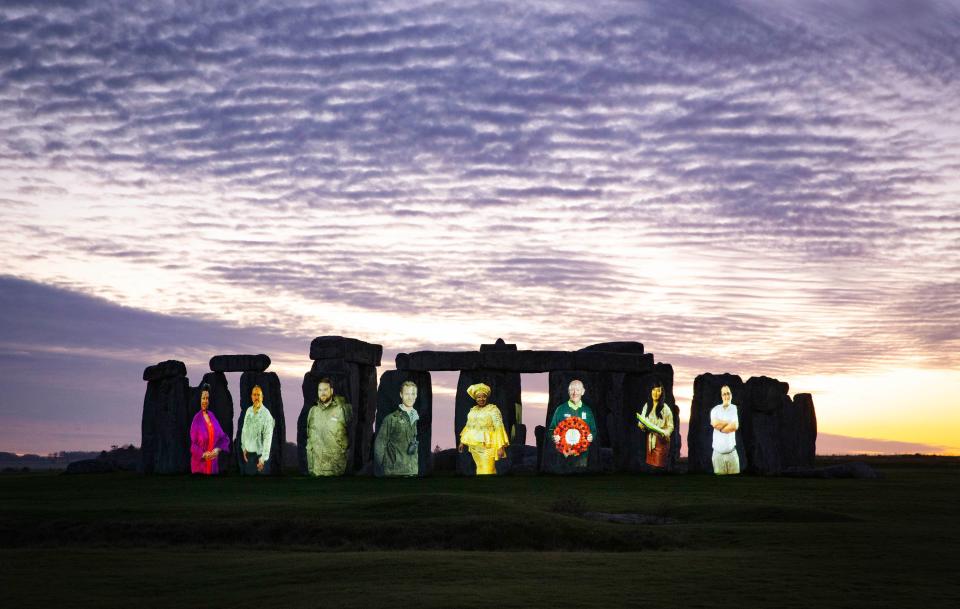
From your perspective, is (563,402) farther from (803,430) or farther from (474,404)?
(803,430)

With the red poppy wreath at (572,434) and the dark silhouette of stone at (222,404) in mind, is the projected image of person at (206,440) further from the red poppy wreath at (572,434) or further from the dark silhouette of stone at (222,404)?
the red poppy wreath at (572,434)

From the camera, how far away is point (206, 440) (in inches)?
1641

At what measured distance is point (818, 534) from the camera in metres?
21.1

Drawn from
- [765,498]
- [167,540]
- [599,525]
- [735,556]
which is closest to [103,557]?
[167,540]

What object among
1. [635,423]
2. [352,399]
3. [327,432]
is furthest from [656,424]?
[327,432]

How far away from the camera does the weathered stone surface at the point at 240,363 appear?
4125 centimetres

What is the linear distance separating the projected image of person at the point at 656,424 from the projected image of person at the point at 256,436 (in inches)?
536

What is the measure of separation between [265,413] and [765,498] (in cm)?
1892

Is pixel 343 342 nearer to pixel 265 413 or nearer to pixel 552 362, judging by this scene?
pixel 265 413

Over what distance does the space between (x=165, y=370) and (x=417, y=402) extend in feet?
36.4

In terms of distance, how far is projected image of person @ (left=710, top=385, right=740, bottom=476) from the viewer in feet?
132

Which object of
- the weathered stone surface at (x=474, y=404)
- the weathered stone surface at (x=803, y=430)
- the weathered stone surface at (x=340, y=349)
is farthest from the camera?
the weathered stone surface at (x=803, y=430)

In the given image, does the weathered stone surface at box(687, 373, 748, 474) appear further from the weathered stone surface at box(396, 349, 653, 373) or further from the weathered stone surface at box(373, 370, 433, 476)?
the weathered stone surface at box(373, 370, 433, 476)

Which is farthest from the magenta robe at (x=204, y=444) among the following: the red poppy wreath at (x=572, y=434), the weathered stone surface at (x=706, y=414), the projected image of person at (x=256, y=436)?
the weathered stone surface at (x=706, y=414)
